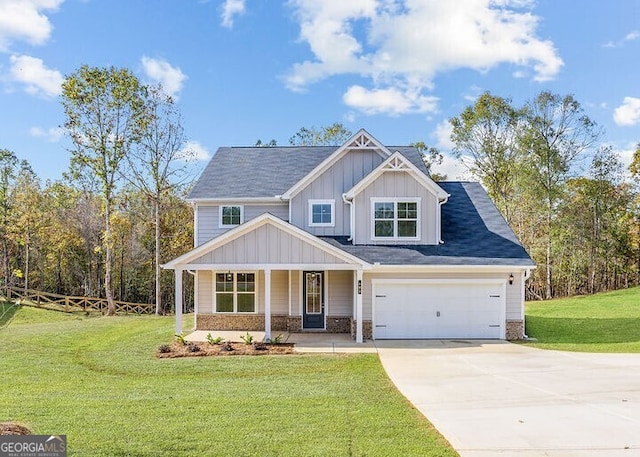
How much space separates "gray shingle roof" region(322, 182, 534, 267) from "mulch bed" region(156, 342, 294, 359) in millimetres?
4288

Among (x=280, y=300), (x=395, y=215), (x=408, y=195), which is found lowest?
(x=280, y=300)

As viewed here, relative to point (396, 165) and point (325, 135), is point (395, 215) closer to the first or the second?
point (396, 165)

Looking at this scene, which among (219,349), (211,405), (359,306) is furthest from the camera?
(359,306)

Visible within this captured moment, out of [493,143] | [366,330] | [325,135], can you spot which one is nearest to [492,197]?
[493,143]

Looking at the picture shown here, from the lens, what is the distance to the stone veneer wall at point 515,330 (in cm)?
1592

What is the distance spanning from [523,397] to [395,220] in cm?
919

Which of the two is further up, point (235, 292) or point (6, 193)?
point (6, 193)

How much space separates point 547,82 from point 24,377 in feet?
107

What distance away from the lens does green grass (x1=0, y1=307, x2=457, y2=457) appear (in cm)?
594

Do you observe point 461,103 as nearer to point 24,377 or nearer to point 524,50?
point 524,50

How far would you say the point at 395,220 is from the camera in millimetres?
17109

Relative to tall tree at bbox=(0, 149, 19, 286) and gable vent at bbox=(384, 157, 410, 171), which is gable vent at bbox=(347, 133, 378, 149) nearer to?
gable vent at bbox=(384, 157, 410, 171)

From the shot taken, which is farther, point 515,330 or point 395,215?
point 395,215

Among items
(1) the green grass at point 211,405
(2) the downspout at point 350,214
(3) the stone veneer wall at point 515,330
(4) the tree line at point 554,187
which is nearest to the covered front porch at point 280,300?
(2) the downspout at point 350,214
